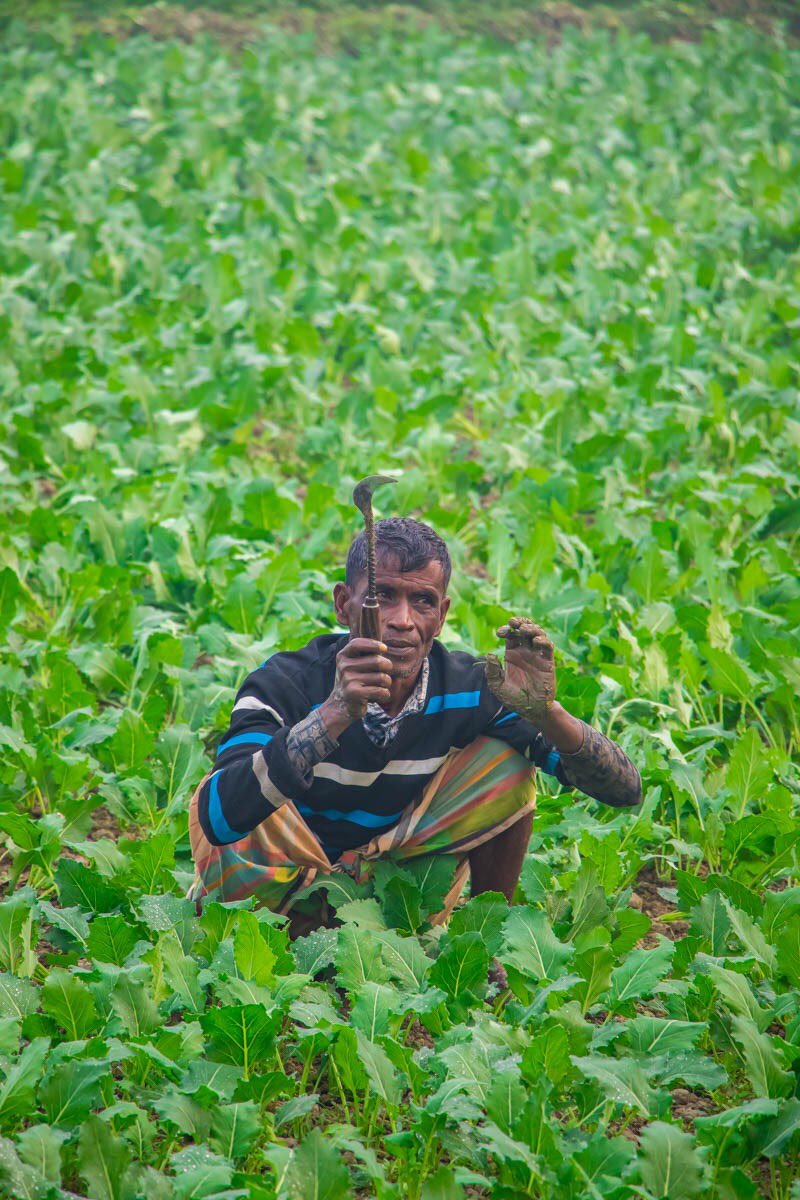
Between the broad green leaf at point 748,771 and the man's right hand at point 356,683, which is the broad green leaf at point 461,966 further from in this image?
the broad green leaf at point 748,771

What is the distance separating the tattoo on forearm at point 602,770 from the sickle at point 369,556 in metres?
0.46

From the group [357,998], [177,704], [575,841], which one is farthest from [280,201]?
[357,998]

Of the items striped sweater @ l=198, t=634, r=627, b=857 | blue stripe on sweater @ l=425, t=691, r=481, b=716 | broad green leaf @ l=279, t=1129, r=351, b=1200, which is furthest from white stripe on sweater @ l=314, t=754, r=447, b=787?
broad green leaf @ l=279, t=1129, r=351, b=1200

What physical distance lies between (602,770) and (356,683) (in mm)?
567

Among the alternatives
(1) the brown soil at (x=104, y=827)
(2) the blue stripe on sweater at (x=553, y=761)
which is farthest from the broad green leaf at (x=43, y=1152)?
(1) the brown soil at (x=104, y=827)

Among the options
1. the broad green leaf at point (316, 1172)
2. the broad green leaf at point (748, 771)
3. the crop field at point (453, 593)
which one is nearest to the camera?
the broad green leaf at point (316, 1172)

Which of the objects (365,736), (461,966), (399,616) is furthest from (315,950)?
(399,616)

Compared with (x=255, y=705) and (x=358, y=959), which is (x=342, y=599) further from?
(x=358, y=959)

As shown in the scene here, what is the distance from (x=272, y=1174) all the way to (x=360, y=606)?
→ 1008 mm

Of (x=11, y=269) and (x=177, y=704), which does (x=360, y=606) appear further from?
(x=11, y=269)

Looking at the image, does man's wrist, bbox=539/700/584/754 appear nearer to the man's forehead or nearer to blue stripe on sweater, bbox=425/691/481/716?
blue stripe on sweater, bbox=425/691/481/716

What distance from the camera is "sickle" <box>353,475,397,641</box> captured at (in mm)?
2607

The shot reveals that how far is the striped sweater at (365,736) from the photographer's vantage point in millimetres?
2949

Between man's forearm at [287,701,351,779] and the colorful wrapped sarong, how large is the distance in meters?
0.27
